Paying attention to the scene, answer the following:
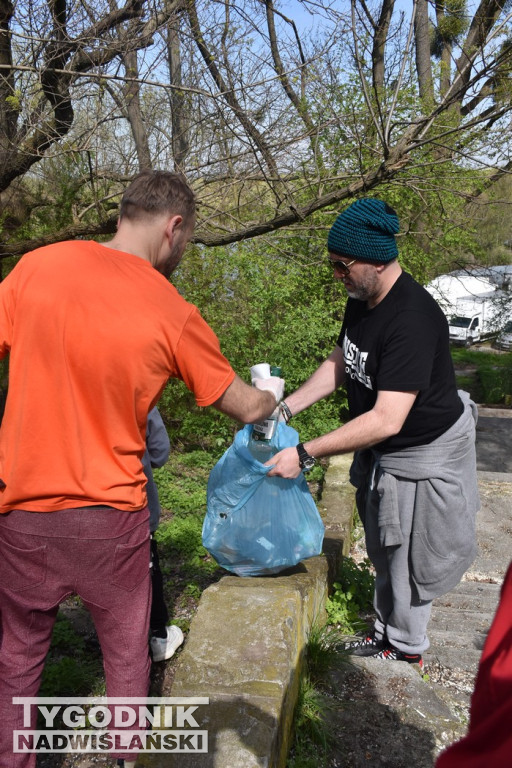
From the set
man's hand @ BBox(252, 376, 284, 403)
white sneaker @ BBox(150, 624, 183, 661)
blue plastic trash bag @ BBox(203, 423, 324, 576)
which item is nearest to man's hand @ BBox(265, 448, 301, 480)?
blue plastic trash bag @ BBox(203, 423, 324, 576)

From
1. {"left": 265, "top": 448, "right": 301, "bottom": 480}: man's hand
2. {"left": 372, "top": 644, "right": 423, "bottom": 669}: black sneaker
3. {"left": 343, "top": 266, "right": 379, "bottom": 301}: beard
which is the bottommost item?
{"left": 372, "top": 644, "right": 423, "bottom": 669}: black sneaker

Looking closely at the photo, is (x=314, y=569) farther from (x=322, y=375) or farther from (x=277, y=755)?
(x=277, y=755)

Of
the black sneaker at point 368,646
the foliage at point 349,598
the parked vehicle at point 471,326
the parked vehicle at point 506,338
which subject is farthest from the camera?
the parked vehicle at point 471,326

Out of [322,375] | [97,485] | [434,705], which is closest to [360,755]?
[434,705]

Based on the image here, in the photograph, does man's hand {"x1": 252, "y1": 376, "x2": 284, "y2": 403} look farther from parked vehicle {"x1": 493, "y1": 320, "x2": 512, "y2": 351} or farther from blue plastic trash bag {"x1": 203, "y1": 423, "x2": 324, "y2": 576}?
parked vehicle {"x1": 493, "y1": 320, "x2": 512, "y2": 351}

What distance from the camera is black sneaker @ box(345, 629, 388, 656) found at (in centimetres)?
299

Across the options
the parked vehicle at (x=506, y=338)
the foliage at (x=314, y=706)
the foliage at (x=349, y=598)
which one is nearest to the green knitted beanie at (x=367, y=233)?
the foliage at (x=314, y=706)

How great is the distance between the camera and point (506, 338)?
832 inches

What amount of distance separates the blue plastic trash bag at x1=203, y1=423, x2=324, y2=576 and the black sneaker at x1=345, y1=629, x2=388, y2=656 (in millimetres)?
565

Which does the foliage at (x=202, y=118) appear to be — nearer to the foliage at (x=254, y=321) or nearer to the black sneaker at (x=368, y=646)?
the foliage at (x=254, y=321)

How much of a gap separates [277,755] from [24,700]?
757 mm

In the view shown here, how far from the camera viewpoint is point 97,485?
1786mm

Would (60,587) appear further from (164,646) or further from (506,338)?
(506,338)

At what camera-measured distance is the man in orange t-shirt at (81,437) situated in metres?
1.74
